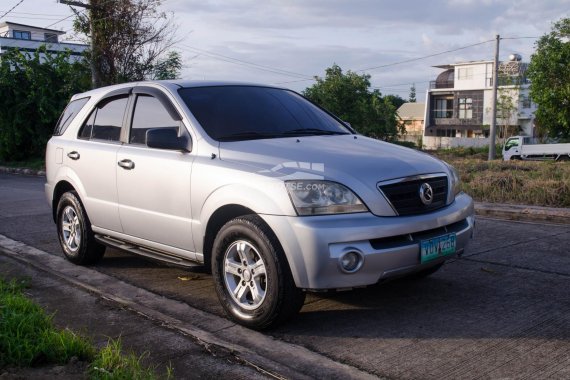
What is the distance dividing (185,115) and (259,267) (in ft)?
4.92

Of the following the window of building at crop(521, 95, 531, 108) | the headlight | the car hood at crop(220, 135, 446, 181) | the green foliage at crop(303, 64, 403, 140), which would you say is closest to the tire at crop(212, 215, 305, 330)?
the headlight

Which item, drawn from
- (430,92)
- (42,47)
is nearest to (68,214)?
(42,47)

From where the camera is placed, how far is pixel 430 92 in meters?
70.9

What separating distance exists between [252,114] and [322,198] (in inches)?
57.8

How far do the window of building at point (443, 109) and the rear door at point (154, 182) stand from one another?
68.1m

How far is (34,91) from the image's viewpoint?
2305 centimetres

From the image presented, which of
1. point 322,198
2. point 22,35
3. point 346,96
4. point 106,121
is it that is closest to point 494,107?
point 346,96

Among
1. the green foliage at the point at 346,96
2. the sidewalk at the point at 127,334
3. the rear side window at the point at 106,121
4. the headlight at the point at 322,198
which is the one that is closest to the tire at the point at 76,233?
the sidewalk at the point at 127,334

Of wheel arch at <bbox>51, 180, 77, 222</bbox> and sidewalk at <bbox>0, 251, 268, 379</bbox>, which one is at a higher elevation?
wheel arch at <bbox>51, 180, 77, 222</bbox>

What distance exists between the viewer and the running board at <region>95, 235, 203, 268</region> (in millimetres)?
4812

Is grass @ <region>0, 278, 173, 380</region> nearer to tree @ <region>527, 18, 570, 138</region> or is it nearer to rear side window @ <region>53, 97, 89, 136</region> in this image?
rear side window @ <region>53, 97, 89, 136</region>

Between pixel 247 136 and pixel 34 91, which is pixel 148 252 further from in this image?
pixel 34 91

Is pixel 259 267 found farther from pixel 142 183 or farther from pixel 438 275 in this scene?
pixel 438 275

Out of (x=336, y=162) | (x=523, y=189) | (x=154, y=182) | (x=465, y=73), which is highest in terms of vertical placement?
(x=465, y=73)
